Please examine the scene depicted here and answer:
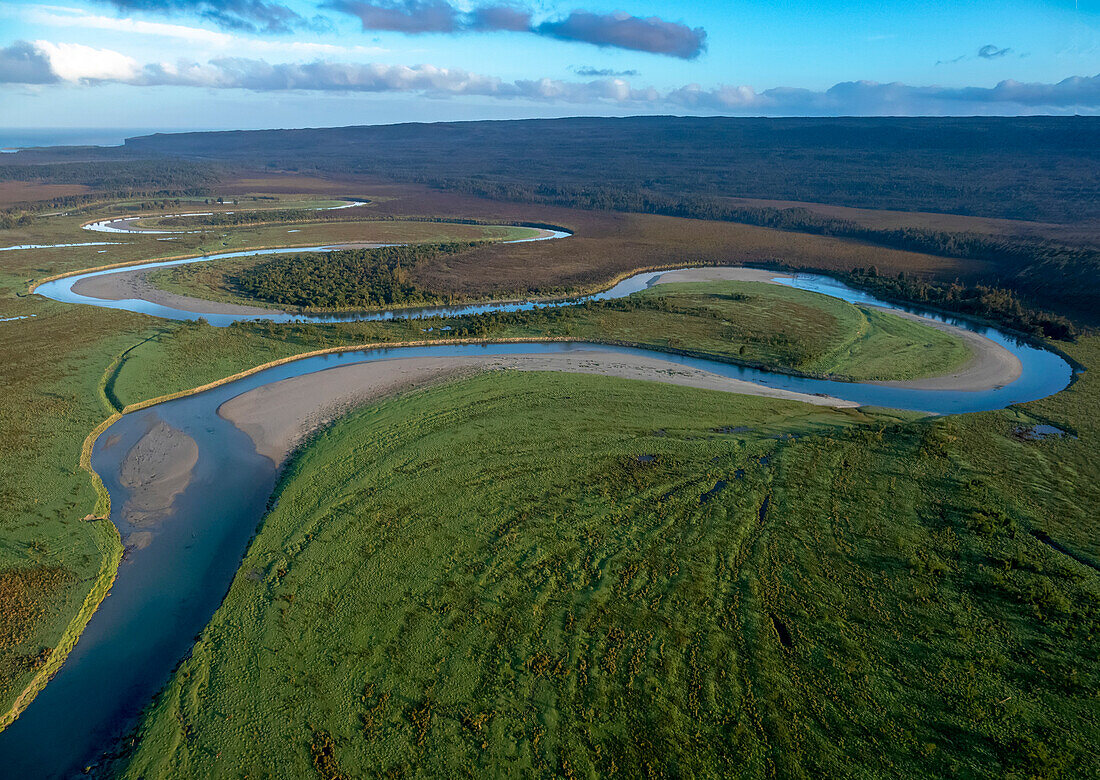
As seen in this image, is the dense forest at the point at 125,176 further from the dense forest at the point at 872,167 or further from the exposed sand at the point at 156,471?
the exposed sand at the point at 156,471

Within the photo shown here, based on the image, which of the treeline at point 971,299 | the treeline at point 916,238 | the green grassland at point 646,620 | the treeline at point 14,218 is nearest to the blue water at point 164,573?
the green grassland at point 646,620

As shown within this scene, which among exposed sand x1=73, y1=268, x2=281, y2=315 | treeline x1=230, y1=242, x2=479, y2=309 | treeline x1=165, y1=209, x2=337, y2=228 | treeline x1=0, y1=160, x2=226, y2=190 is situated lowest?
exposed sand x1=73, y1=268, x2=281, y2=315

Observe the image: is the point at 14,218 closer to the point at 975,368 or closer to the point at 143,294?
the point at 143,294

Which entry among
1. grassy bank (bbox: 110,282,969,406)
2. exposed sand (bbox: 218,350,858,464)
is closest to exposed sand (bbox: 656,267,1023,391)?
grassy bank (bbox: 110,282,969,406)

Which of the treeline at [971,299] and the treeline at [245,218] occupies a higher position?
the treeline at [245,218]

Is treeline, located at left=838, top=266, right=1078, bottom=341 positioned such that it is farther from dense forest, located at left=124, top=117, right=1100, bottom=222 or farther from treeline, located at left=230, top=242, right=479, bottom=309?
dense forest, located at left=124, top=117, right=1100, bottom=222
